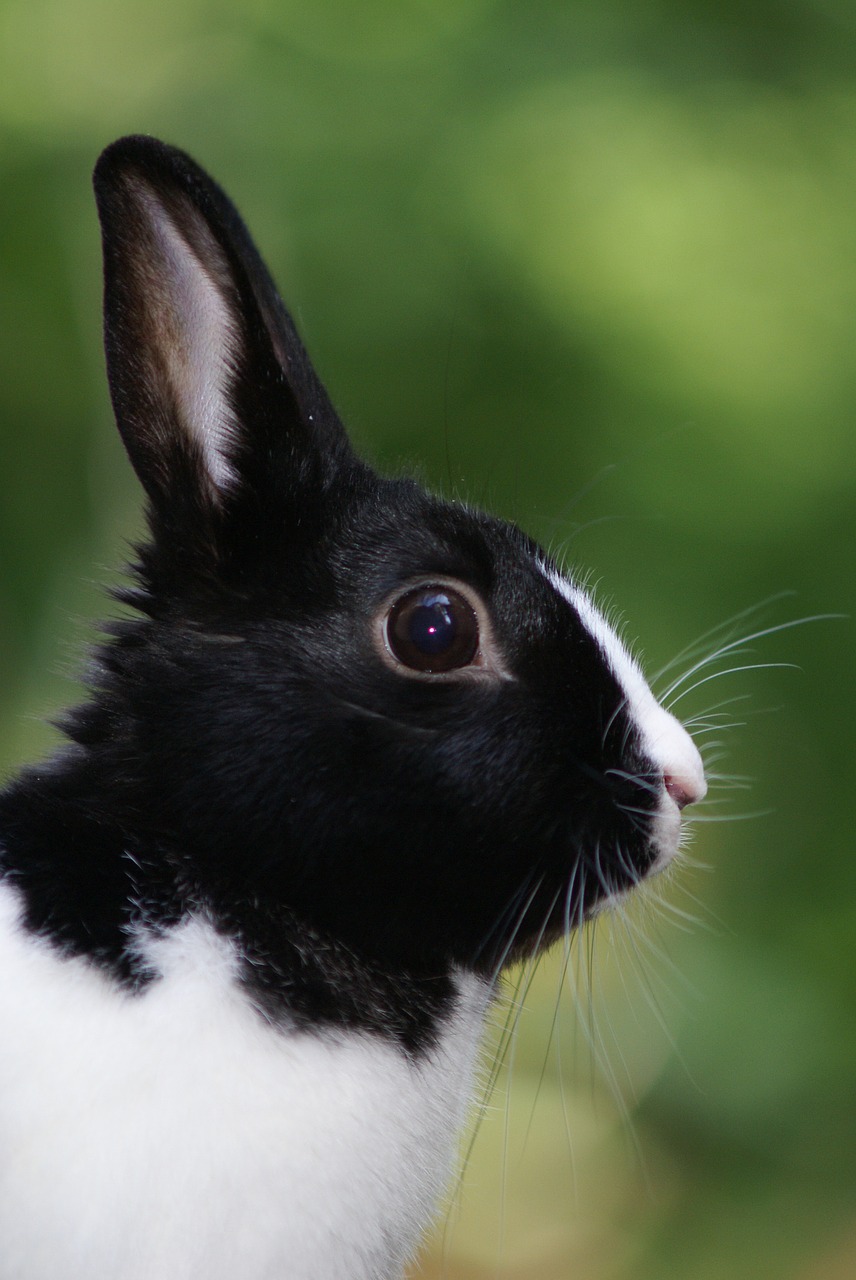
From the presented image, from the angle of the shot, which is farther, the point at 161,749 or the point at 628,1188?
the point at 628,1188

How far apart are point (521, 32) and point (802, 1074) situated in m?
2.33

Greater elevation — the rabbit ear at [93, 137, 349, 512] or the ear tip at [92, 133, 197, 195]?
the ear tip at [92, 133, 197, 195]

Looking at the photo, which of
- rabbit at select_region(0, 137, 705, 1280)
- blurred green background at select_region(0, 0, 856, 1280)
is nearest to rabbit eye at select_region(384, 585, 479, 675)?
rabbit at select_region(0, 137, 705, 1280)

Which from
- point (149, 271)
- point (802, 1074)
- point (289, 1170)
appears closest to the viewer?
point (289, 1170)

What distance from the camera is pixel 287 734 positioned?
1.29 m

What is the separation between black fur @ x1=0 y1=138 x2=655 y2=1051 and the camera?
50.6 inches

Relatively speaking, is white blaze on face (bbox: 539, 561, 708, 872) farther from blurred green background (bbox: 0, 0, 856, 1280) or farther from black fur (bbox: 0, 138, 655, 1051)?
blurred green background (bbox: 0, 0, 856, 1280)

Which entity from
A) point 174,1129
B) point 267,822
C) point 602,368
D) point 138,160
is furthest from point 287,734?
point 602,368

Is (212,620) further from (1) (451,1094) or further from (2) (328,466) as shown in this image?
(1) (451,1094)

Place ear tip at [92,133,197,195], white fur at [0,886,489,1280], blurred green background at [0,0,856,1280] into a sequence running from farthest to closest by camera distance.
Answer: blurred green background at [0,0,856,1280] → ear tip at [92,133,197,195] → white fur at [0,886,489,1280]

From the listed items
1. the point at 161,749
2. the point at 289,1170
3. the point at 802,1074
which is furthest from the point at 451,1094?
the point at 802,1074

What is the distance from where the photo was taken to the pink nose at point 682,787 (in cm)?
137

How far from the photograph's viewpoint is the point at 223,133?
3020 mm

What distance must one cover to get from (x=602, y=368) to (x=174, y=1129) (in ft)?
6.85
